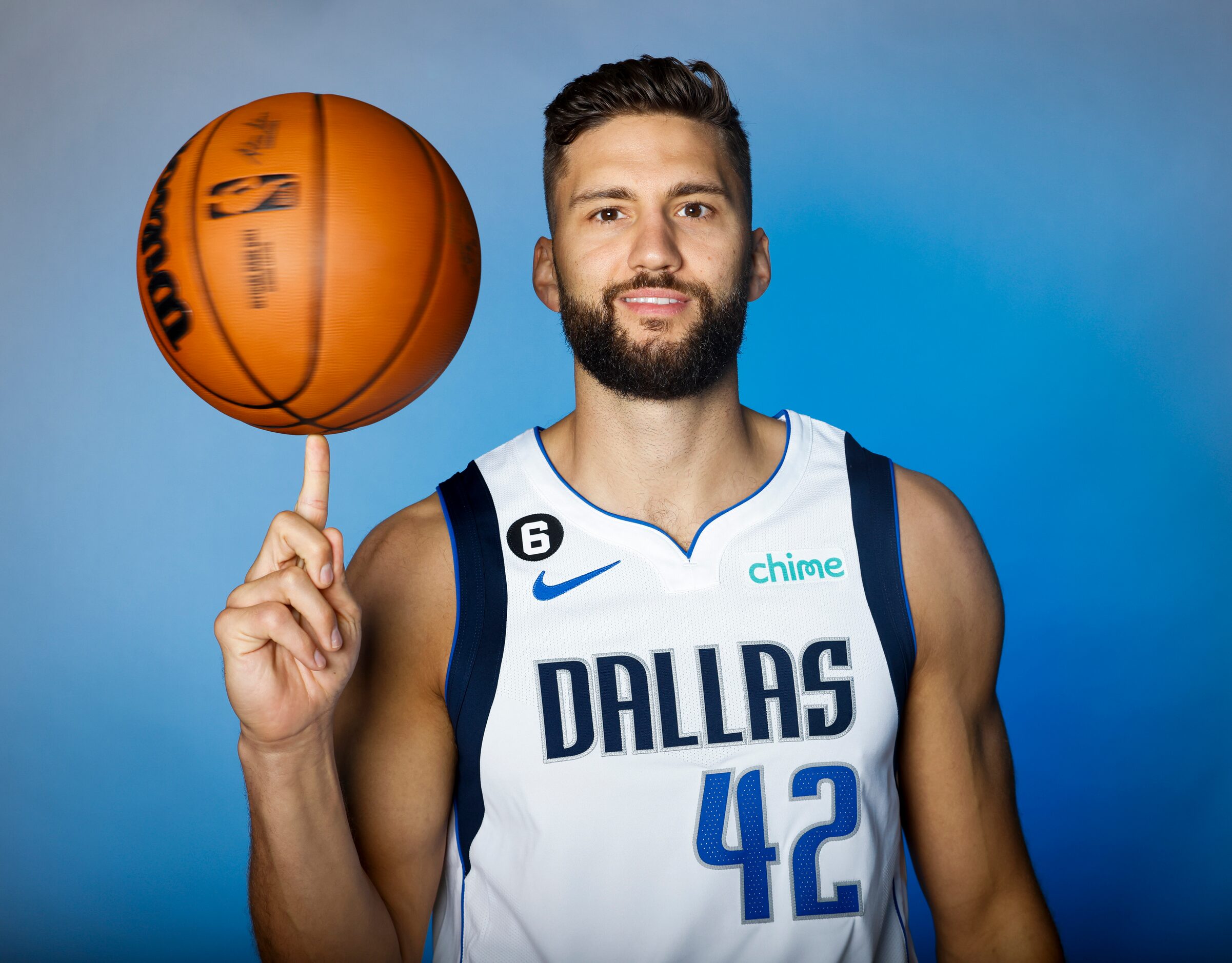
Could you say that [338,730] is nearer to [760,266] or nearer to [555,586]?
[555,586]

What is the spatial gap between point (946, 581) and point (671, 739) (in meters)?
0.63

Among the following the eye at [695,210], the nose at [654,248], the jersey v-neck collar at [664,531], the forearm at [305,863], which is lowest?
the forearm at [305,863]

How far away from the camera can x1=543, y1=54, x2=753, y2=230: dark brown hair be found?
208cm

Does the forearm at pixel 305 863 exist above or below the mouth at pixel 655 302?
below

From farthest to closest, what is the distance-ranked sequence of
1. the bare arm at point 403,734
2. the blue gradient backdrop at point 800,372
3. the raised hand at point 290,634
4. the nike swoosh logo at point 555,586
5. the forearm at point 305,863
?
the blue gradient backdrop at point 800,372 → the nike swoosh logo at point 555,586 → the bare arm at point 403,734 → the forearm at point 305,863 → the raised hand at point 290,634

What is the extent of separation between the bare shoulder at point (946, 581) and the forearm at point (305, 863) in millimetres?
1115

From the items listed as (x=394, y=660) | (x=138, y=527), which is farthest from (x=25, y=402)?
(x=394, y=660)

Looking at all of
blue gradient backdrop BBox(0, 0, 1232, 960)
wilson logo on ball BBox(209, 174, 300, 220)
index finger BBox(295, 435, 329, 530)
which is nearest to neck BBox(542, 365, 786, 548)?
index finger BBox(295, 435, 329, 530)

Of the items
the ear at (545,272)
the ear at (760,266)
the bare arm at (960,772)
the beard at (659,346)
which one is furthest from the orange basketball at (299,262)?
the bare arm at (960,772)

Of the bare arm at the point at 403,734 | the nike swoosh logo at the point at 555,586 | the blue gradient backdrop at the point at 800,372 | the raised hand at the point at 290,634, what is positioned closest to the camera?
the raised hand at the point at 290,634

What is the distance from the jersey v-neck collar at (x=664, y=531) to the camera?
204cm

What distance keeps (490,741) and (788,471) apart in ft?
2.66

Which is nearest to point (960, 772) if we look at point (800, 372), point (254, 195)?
point (254, 195)

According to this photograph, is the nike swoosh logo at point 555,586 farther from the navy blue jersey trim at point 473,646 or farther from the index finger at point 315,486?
the index finger at point 315,486
